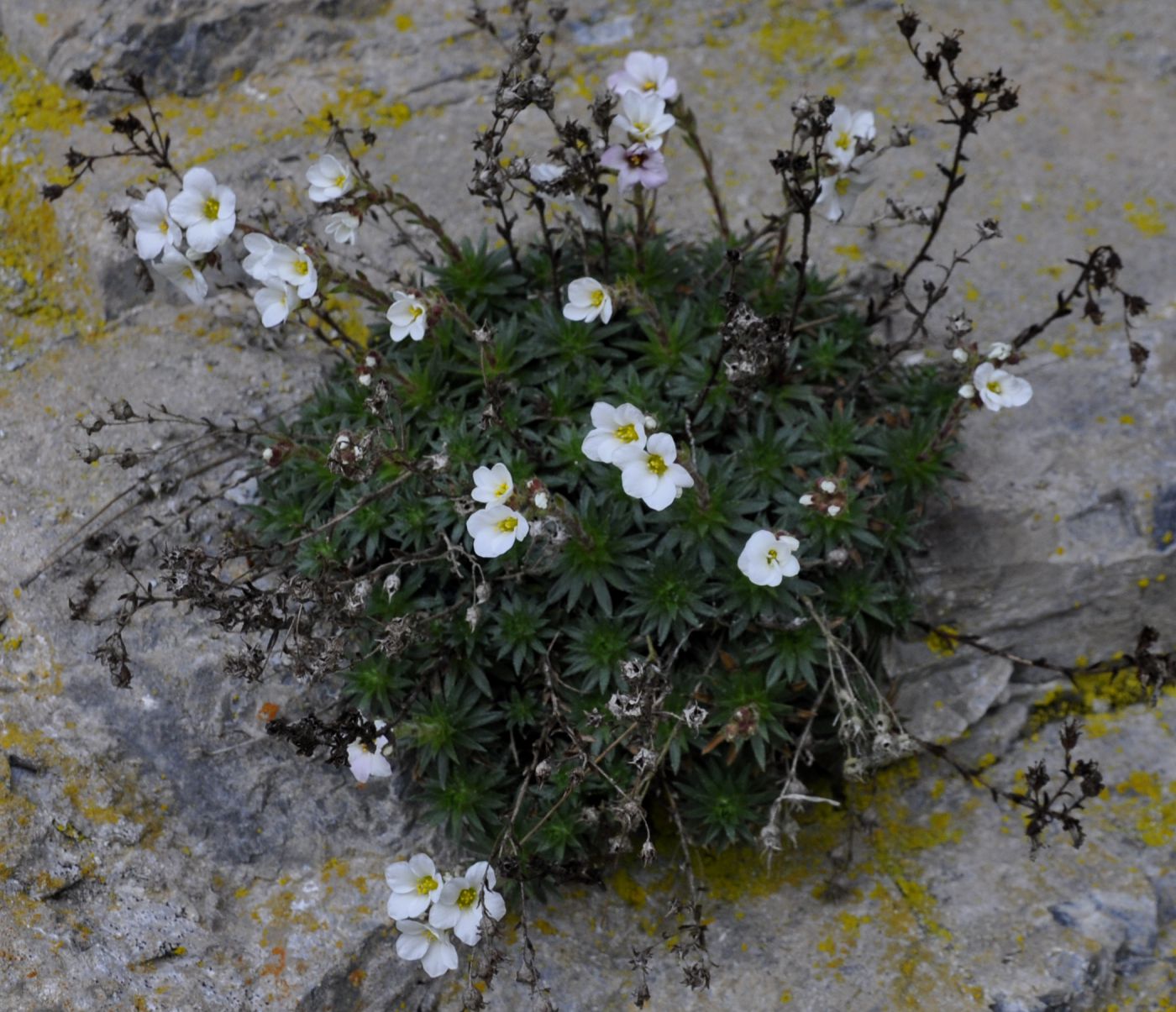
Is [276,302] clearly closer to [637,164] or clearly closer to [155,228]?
[155,228]

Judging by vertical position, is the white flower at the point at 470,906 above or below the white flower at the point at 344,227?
below

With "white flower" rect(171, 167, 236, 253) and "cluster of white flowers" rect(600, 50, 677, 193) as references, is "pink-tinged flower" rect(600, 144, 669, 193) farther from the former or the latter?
"white flower" rect(171, 167, 236, 253)

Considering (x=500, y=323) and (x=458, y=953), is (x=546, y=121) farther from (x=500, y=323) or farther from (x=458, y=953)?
(x=458, y=953)

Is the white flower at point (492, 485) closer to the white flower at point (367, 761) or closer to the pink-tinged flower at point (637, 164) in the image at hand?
the white flower at point (367, 761)

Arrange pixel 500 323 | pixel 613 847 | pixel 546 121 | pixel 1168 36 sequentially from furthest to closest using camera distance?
pixel 1168 36, pixel 546 121, pixel 500 323, pixel 613 847

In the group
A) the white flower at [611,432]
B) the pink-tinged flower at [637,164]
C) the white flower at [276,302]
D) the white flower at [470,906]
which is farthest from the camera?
the white flower at [276,302]

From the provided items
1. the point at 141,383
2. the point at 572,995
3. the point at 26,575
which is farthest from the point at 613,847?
the point at 141,383

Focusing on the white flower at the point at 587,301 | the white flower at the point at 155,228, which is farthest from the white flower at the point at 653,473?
the white flower at the point at 155,228
